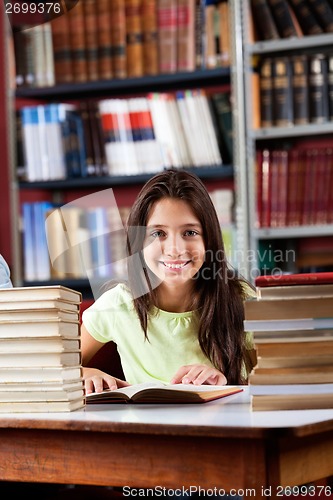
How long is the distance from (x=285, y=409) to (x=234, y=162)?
201 cm

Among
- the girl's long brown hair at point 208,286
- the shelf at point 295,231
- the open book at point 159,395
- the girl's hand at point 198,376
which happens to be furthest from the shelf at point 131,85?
the open book at point 159,395

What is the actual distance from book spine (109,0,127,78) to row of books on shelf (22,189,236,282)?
528 mm

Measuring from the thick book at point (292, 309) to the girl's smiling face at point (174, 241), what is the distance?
2.15 ft

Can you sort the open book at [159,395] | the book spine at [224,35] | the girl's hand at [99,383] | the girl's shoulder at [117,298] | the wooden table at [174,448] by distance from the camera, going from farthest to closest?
the book spine at [224,35]
the girl's shoulder at [117,298]
the girl's hand at [99,383]
the open book at [159,395]
the wooden table at [174,448]

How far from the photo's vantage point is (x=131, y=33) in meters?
3.17

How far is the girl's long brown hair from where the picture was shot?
1803mm

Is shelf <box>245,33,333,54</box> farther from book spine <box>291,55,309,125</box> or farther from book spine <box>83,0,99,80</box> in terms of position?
book spine <box>83,0,99,80</box>

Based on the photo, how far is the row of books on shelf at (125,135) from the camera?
3121 mm

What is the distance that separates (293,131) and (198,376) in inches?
64.4

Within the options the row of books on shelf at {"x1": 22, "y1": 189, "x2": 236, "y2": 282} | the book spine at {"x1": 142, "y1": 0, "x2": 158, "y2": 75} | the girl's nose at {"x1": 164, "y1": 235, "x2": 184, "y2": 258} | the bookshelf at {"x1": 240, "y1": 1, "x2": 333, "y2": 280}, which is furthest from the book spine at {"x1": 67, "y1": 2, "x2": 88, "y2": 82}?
the girl's nose at {"x1": 164, "y1": 235, "x2": 184, "y2": 258}

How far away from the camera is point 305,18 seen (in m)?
2.98

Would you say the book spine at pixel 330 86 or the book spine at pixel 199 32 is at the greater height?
the book spine at pixel 199 32

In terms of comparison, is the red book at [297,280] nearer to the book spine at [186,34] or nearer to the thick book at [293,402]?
the thick book at [293,402]

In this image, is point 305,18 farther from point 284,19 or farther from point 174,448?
point 174,448
